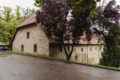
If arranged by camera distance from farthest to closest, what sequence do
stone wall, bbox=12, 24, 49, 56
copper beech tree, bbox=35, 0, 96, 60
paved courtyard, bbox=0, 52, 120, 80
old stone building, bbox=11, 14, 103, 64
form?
1. stone wall, bbox=12, 24, 49, 56
2. old stone building, bbox=11, 14, 103, 64
3. copper beech tree, bbox=35, 0, 96, 60
4. paved courtyard, bbox=0, 52, 120, 80

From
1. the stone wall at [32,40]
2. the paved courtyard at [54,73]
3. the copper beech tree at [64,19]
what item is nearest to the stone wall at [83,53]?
the stone wall at [32,40]

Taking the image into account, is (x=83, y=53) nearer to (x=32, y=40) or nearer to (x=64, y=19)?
(x=32, y=40)

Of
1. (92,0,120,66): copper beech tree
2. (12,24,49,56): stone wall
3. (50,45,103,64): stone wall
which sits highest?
(92,0,120,66): copper beech tree

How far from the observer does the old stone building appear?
1508 cm

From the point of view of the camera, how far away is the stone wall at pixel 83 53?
49.6 ft

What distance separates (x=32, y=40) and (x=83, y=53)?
1038cm

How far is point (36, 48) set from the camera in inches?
663

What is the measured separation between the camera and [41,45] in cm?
1586

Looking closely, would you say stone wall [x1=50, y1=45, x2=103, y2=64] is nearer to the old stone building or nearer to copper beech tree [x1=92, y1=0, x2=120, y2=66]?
the old stone building

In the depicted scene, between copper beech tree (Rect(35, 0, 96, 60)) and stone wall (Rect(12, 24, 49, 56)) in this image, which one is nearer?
copper beech tree (Rect(35, 0, 96, 60))

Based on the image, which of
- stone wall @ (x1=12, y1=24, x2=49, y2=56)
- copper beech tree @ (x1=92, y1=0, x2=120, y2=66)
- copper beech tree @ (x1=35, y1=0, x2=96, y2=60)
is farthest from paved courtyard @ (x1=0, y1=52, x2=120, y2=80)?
stone wall @ (x1=12, y1=24, x2=49, y2=56)

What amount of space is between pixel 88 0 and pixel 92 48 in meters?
19.9

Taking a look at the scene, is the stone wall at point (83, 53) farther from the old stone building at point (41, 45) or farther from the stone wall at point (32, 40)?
the stone wall at point (32, 40)

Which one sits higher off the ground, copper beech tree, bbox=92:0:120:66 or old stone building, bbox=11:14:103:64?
copper beech tree, bbox=92:0:120:66
